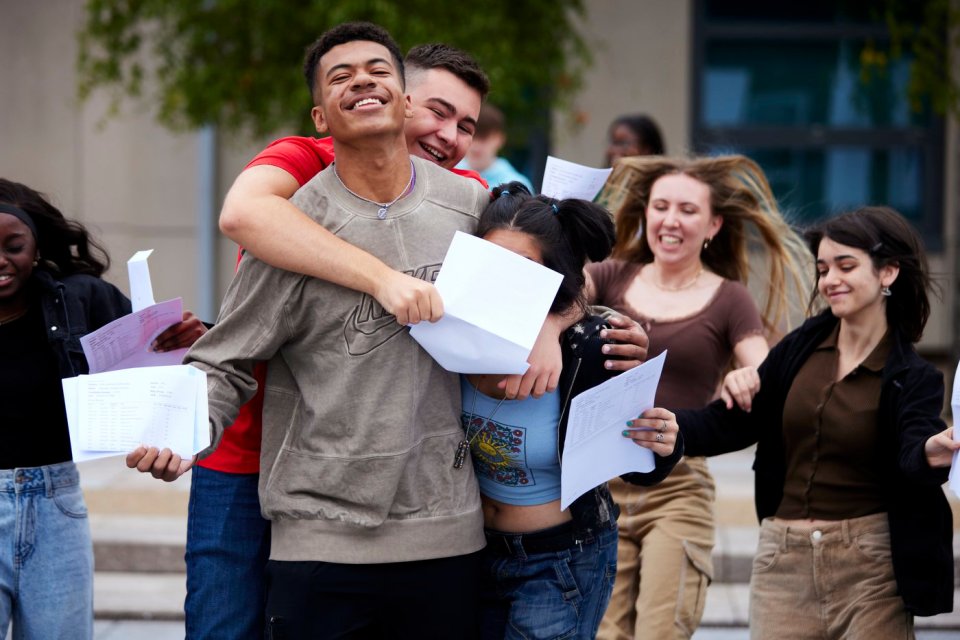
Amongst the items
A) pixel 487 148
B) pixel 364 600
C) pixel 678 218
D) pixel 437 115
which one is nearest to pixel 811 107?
pixel 487 148

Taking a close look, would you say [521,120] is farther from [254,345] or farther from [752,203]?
[254,345]

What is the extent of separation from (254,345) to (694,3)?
8524 millimetres

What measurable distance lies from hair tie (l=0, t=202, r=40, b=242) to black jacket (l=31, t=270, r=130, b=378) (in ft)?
0.38

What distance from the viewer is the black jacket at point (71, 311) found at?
3271mm

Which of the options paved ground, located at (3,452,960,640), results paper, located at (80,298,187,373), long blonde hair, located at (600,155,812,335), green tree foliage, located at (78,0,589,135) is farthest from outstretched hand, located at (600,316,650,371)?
green tree foliage, located at (78,0,589,135)

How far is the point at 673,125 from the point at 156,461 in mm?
8437

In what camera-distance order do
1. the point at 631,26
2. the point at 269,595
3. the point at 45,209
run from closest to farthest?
1. the point at 269,595
2. the point at 45,209
3. the point at 631,26

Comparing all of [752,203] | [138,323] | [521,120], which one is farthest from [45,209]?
[521,120]

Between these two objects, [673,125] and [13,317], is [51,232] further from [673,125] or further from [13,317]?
[673,125]

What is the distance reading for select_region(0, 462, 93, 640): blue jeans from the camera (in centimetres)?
326

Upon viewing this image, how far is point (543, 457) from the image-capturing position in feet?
8.86

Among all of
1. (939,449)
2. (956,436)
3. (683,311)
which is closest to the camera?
(956,436)

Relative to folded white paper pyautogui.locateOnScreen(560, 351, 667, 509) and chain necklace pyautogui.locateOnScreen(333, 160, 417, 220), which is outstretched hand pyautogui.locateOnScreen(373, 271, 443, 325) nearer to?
chain necklace pyautogui.locateOnScreen(333, 160, 417, 220)

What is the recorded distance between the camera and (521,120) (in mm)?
8883
